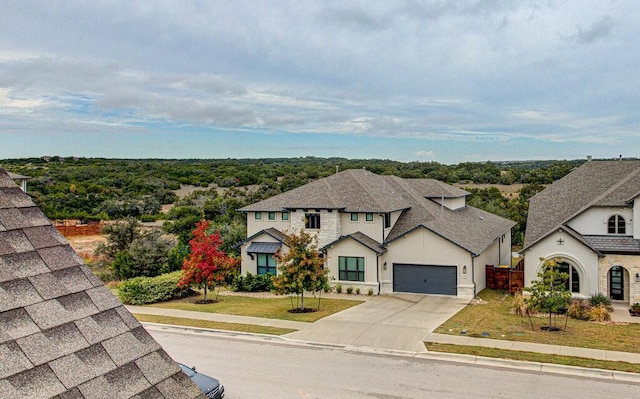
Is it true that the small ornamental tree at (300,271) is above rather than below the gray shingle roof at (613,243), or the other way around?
below

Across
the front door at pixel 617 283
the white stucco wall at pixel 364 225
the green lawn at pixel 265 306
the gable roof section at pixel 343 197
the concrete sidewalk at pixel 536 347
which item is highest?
the gable roof section at pixel 343 197

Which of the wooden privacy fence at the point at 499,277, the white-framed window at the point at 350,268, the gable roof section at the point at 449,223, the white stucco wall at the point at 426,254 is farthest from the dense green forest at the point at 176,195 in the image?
the wooden privacy fence at the point at 499,277

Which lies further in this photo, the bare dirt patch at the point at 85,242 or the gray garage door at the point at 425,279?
the bare dirt patch at the point at 85,242

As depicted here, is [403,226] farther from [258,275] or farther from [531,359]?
[531,359]

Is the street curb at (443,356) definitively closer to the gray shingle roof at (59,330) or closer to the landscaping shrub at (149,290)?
the landscaping shrub at (149,290)

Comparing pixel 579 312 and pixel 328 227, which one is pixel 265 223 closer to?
pixel 328 227

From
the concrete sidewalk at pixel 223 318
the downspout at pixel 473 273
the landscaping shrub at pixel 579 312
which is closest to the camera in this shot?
the concrete sidewalk at pixel 223 318

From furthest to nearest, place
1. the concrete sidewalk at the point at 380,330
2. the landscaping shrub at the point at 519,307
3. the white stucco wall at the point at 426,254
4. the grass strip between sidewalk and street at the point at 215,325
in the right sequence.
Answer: the white stucco wall at the point at 426,254, the landscaping shrub at the point at 519,307, the grass strip between sidewalk and street at the point at 215,325, the concrete sidewalk at the point at 380,330
